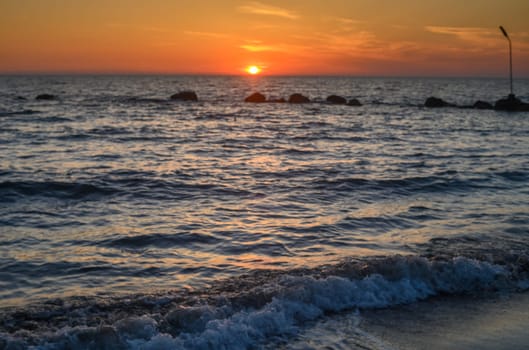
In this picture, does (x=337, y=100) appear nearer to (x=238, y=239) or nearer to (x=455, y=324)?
(x=238, y=239)

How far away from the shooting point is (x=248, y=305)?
7008 millimetres

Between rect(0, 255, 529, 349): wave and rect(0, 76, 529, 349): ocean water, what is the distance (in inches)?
1.0

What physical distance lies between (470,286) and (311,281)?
8.73 feet

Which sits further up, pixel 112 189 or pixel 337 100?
pixel 337 100

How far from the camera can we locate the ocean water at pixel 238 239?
655 centimetres

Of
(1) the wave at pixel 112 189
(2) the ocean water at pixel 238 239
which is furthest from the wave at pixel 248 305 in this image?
(1) the wave at pixel 112 189

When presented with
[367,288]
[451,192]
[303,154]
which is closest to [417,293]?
[367,288]

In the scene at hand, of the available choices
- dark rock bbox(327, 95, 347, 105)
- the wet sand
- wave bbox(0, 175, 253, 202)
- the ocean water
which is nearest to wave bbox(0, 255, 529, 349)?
the ocean water

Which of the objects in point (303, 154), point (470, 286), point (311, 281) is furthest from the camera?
point (303, 154)

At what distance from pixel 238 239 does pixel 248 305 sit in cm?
319

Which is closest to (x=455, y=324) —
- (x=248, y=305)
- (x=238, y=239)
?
(x=248, y=305)

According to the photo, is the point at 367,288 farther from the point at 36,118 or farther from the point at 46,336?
the point at 36,118

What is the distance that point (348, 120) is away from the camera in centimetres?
3909

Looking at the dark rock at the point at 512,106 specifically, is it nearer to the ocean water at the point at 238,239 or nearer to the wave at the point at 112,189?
the ocean water at the point at 238,239
